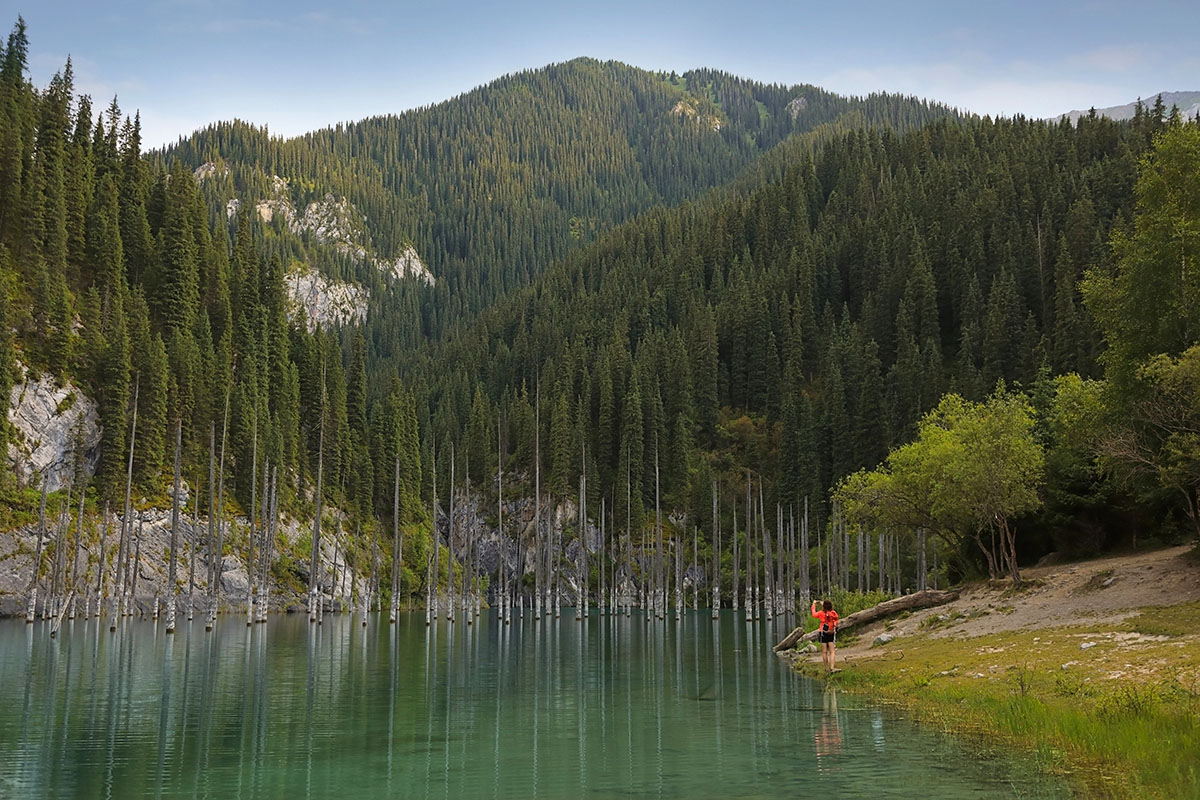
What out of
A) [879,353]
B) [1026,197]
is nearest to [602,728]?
[879,353]

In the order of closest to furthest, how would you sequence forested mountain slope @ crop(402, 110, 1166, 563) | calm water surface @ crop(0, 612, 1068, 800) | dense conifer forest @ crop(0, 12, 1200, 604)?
calm water surface @ crop(0, 612, 1068, 800)
dense conifer forest @ crop(0, 12, 1200, 604)
forested mountain slope @ crop(402, 110, 1166, 563)

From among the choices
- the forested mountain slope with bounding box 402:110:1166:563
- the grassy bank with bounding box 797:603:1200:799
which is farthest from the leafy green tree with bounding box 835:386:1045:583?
the forested mountain slope with bounding box 402:110:1166:563

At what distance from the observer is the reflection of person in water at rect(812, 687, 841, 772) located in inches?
919

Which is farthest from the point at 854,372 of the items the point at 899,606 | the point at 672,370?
the point at 899,606

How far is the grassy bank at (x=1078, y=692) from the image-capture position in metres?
19.9

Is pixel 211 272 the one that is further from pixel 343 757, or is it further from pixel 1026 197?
pixel 1026 197

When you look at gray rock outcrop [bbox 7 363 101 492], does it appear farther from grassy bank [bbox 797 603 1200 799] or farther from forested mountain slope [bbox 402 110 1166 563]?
grassy bank [bbox 797 603 1200 799]

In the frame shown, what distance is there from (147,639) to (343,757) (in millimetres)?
52424

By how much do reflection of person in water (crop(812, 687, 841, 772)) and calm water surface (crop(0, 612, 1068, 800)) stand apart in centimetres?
11

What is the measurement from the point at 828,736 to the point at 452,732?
11.0 m

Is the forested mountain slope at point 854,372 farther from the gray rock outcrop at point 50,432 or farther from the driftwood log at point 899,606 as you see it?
the driftwood log at point 899,606

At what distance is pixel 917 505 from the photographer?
6725cm

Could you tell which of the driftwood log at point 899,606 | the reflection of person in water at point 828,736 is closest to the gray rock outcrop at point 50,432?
the driftwood log at point 899,606

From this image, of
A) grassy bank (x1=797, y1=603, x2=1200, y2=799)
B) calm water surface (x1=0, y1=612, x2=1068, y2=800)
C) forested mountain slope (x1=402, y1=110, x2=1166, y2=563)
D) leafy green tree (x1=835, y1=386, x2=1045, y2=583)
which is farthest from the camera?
forested mountain slope (x1=402, y1=110, x2=1166, y2=563)
